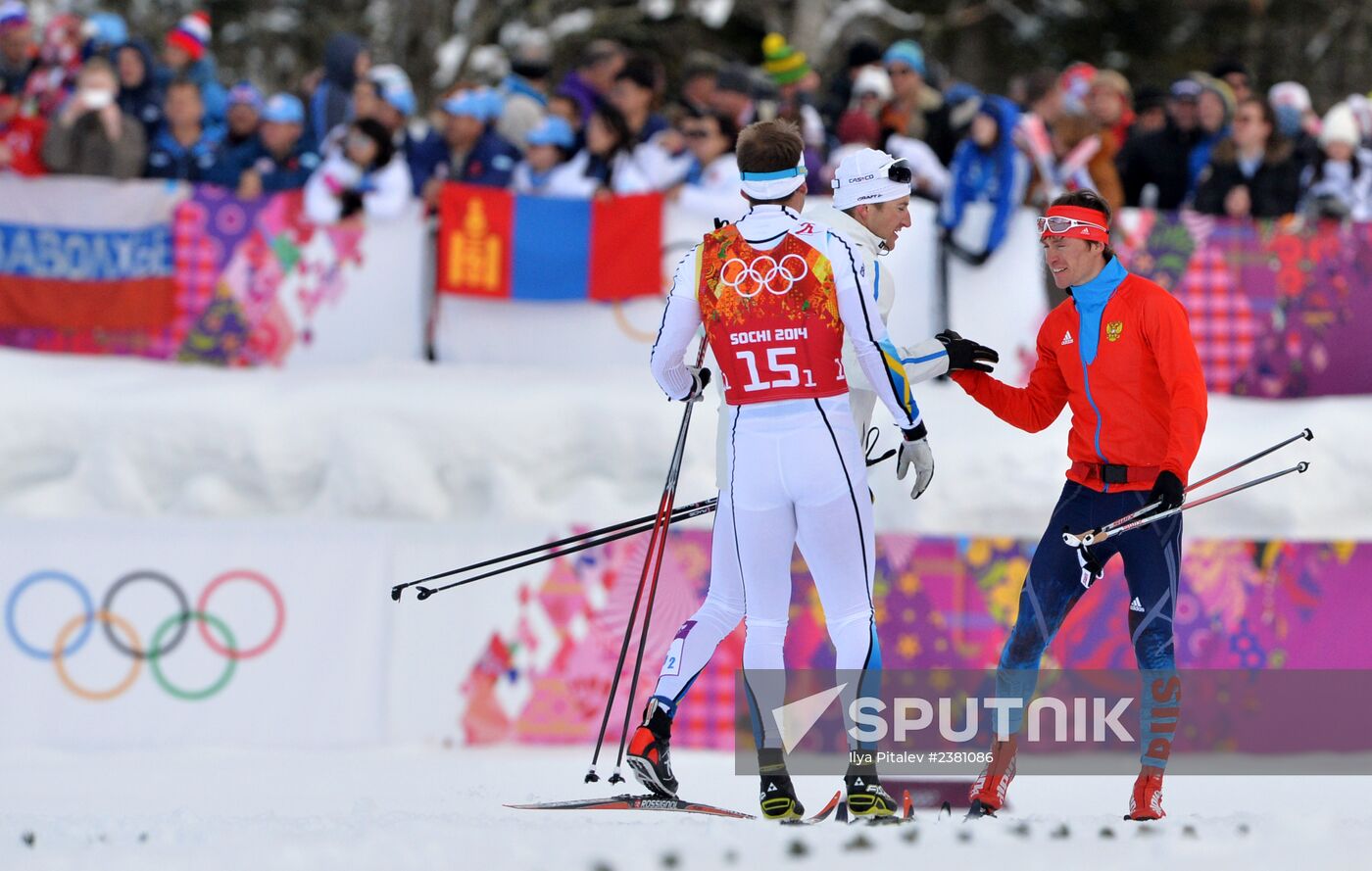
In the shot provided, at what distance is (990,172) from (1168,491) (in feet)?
16.4

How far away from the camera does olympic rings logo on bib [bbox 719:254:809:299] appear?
5.72m

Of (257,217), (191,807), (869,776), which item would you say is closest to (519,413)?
(257,217)

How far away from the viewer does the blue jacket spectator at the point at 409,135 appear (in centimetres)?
1117

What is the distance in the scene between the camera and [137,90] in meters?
11.6

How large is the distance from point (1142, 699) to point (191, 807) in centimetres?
385

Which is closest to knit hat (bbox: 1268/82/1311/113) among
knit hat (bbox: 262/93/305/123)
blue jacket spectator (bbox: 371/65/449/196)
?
blue jacket spectator (bbox: 371/65/449/196)

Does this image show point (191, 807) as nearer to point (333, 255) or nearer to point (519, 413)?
point (519, 413)

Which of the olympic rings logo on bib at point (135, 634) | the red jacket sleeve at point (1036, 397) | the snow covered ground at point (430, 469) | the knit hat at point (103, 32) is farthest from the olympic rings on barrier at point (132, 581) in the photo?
the red jacket sleeve at point (1036, 397)

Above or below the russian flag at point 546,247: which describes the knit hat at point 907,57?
above

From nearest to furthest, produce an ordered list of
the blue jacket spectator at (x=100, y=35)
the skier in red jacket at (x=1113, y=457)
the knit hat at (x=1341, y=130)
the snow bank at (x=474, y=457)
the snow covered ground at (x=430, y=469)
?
1. the skier in red jacket at (x=1113, y=457)
2. the snow covered ground at (x=430, y=469)
3. the snow bank at (x=474, y=457)
4. the knit hat at (x=1341, y=130)
5. the blue jacket spectator at (x=100, y=35)

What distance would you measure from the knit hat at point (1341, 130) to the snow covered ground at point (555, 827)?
4120 mm

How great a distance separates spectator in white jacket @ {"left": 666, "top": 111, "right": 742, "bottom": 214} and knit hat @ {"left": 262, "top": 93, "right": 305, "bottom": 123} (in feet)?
8.01

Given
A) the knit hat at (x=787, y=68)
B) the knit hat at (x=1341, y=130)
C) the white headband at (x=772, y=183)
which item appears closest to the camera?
the white headband at (x=772, y=183)

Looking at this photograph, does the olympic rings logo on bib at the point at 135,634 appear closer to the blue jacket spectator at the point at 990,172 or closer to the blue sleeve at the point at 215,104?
the blue sleeve at the point at 215,104
